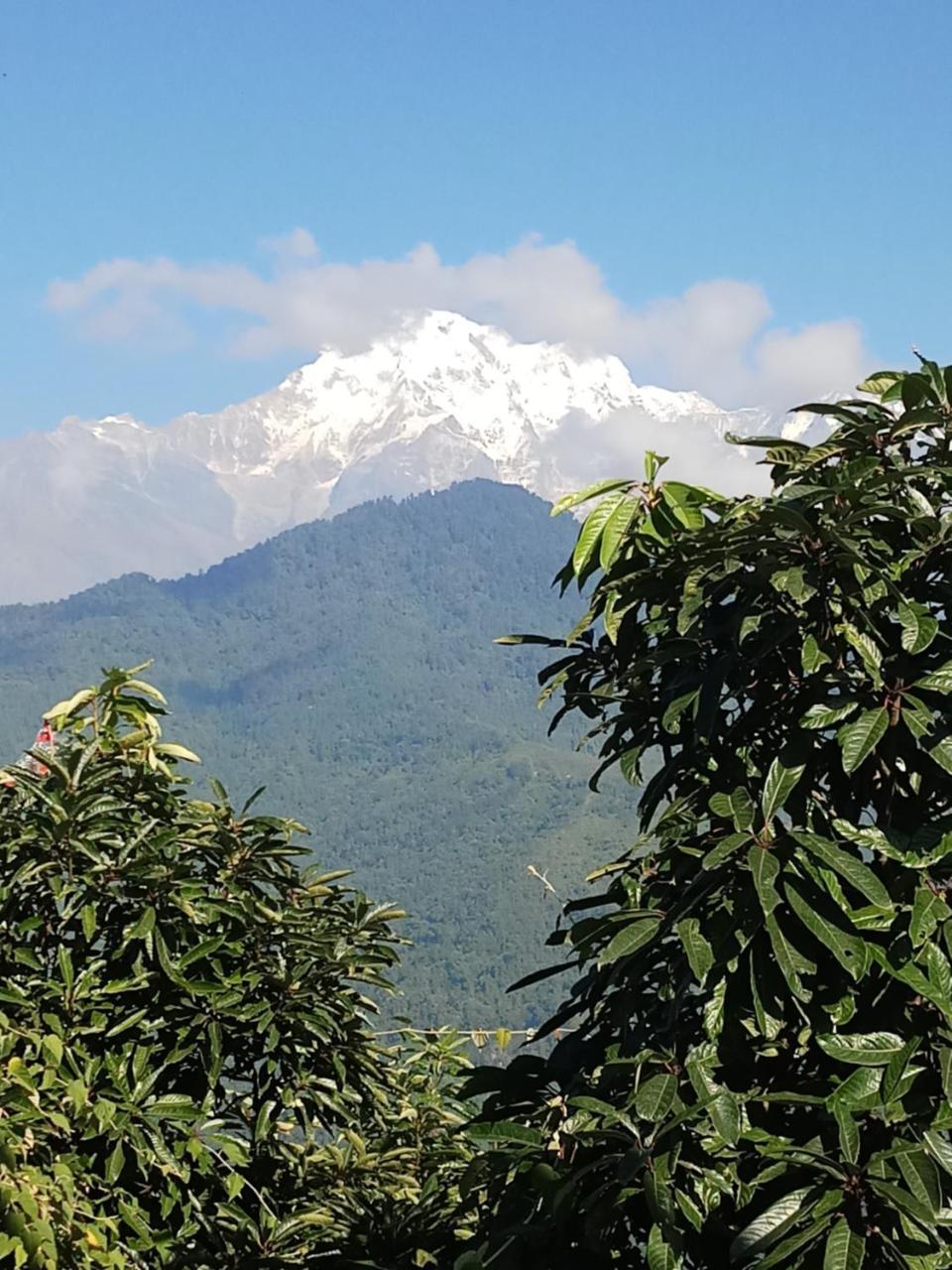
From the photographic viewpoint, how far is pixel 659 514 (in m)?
3.46

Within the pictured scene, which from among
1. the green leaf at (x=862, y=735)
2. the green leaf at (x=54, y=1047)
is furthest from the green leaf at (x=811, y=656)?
the green leaf at (x=54, y=1047)

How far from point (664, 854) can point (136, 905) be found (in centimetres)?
191

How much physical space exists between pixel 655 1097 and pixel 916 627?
968 millimetres

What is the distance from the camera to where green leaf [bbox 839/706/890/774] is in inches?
103

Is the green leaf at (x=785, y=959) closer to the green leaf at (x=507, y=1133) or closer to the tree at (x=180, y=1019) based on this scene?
the green leaf at (x=507, y=1133)

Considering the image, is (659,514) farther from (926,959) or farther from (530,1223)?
(530,1223)

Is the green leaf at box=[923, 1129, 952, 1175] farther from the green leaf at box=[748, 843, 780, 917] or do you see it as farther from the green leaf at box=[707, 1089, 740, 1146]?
the green leaf at box=[748, 843, 780, 917]

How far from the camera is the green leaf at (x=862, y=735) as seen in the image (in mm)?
2615

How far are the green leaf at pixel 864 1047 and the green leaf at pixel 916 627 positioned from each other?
0.69 m

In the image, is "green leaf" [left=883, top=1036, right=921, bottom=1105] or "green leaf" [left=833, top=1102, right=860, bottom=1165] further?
"green leaf" [left=883, top=1036, right=921, bottom=1105]

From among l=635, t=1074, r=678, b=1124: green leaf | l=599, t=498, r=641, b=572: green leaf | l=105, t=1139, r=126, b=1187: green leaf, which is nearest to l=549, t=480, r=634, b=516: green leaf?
l=599, t=498, r=641, b=572: green leaf

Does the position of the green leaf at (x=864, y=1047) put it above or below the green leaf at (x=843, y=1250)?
above

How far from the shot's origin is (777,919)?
262 centimetres

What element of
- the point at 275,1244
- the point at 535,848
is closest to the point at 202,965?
the point at 275,1244
